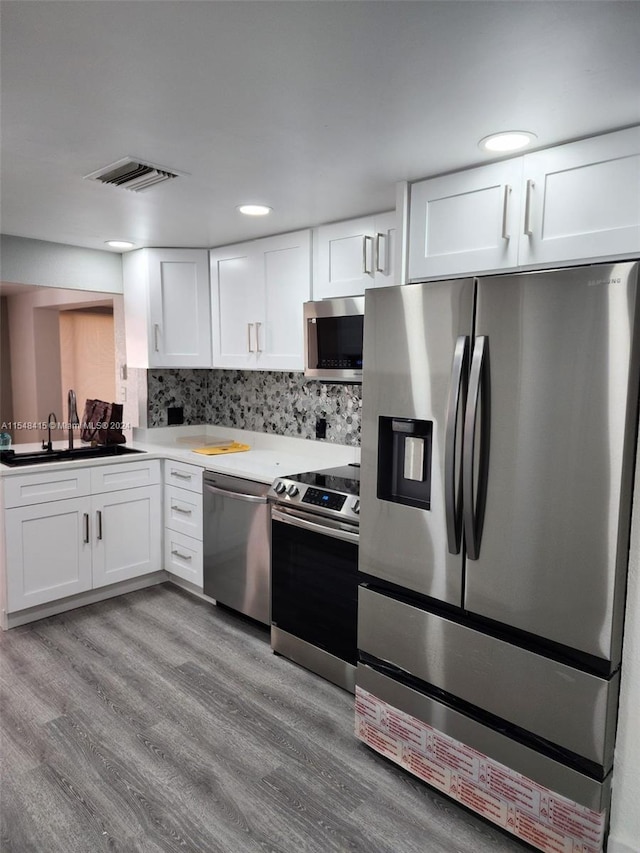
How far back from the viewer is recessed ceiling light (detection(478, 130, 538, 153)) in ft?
6.08

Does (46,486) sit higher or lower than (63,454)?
lower

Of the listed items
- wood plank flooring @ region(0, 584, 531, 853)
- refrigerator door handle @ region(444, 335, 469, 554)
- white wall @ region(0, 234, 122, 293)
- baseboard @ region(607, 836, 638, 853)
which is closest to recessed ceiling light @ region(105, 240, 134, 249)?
white wall @ region(0, 234, 122, 293)

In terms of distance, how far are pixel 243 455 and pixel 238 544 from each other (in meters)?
0.69

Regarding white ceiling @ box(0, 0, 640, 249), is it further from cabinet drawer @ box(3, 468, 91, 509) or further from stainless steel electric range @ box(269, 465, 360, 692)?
cabinet drawer @ box(3, 468, 91, 509)

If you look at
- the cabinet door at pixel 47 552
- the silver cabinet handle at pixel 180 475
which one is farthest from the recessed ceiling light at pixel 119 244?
the cabinet door at pixel 47 552

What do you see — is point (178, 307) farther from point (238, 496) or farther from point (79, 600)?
point (79, 600)

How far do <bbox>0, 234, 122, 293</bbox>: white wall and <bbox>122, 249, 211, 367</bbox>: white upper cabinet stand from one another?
0.68 ft

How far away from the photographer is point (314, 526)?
2617 mm

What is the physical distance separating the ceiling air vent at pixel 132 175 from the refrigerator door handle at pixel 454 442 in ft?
4.55

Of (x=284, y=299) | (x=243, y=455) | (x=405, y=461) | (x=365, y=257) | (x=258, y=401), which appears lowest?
(x=243, y=455)

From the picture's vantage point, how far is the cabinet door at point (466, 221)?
6.66 ft

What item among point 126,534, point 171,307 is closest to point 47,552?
point 126,534

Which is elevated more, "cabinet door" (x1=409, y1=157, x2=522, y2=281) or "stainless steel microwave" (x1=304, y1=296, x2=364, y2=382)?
"cabinet door" (x1=409, y1=157, x2=522, y2=281)

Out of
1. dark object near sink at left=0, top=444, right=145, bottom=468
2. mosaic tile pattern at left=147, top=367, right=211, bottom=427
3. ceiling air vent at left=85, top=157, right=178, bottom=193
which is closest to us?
ceiling air vent at left=85, top=157, right=178, bottom=193
